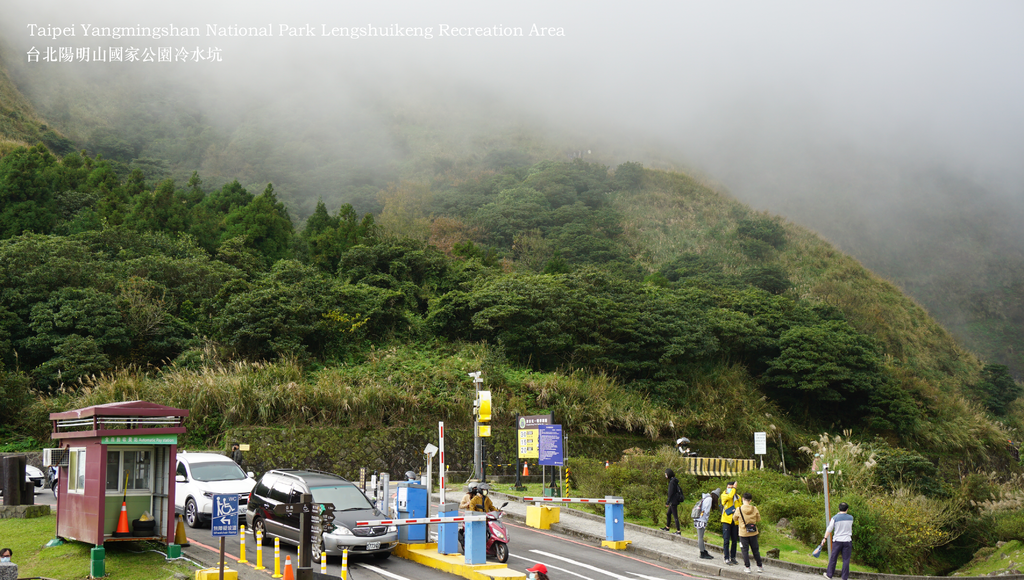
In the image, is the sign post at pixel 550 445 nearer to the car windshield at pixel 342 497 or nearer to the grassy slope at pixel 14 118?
the car windshield at pixel 342 497

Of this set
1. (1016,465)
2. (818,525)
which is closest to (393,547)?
(818,525)

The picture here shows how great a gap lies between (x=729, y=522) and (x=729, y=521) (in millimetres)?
43

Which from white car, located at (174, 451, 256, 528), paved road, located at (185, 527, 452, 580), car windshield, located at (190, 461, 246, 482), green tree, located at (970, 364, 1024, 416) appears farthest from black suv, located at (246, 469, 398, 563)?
green tree, located at (970, 364, 1024, 416)

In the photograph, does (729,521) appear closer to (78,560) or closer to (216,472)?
(216,472)

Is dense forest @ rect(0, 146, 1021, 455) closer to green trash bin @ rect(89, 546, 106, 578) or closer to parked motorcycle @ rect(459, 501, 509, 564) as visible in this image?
green trash bin @ rect(89, 546, 106, 578)

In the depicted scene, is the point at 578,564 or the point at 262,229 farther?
the point at 262,229

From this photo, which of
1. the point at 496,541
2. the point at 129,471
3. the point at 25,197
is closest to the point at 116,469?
the point at 129,471

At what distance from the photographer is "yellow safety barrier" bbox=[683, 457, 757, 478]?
23.8 meters

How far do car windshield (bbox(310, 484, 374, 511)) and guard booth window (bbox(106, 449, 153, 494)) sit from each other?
280 cm

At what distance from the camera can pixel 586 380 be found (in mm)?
31797

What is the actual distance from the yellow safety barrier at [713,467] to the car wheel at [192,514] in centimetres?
1380

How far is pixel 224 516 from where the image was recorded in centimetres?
1044

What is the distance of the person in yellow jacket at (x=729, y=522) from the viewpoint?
538 inches

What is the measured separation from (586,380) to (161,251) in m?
20.4
